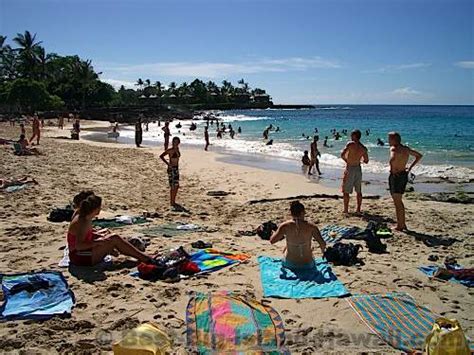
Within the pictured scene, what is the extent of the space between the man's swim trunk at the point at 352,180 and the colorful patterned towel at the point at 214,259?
3662 millimetres

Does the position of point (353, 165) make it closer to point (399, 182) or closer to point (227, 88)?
point (399, 182)

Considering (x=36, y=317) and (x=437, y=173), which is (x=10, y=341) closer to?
(x=36, y=317)

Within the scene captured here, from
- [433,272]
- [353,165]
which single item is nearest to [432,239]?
[433,272]

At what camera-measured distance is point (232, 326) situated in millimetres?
3688

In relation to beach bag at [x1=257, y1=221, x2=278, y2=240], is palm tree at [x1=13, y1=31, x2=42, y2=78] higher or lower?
higher

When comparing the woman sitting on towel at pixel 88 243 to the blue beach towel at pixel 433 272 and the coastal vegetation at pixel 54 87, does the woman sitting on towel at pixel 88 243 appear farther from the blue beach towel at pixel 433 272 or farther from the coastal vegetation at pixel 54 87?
the coastal vegetation at pixel 54 87

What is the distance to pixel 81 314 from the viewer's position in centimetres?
396

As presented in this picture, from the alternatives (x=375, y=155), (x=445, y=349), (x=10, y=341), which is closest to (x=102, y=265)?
(x=10, y=341)

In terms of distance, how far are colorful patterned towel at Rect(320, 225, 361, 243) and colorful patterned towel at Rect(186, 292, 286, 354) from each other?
118 inches

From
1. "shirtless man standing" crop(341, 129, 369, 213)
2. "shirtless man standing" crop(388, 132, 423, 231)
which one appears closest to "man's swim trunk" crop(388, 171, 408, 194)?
"shirtless man standing" crop(388, 132, 423, 231)

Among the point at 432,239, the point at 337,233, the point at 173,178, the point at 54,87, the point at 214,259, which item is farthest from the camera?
the point at 54,87

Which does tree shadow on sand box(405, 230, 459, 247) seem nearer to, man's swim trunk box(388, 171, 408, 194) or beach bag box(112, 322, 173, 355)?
man's swim trunk box(388, 171, 408, 194)

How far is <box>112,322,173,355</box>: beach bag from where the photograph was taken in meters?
2.85

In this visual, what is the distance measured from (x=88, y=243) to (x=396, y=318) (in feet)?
11.3
